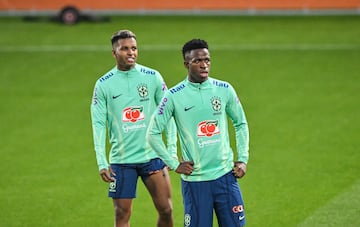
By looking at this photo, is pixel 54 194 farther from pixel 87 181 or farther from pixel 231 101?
pixel 231 101

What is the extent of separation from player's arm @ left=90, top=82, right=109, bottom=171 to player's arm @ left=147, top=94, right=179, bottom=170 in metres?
0.87

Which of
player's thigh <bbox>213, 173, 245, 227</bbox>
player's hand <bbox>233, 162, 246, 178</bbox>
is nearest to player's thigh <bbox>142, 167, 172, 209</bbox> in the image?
player's thigh <bbox>213, 173, 245, 227</bbox>

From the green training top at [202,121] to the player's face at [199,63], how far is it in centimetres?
13

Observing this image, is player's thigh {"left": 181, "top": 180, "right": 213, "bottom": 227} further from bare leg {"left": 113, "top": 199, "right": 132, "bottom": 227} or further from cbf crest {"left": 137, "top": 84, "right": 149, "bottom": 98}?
cbf crest {"left": 137, "top": 84, "right": 149, "bottom": 98}

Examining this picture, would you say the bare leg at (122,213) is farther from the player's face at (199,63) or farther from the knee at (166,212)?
the player's face at (199,63)

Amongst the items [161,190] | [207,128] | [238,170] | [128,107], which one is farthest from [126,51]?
[238,170]

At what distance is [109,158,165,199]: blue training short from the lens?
35.6 feet

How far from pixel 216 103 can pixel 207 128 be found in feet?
0.91

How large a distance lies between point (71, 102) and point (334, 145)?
6.42 metres

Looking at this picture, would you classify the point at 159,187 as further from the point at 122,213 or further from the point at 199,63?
the point at 199,63

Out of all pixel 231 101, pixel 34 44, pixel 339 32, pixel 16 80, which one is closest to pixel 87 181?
pixel 231 101

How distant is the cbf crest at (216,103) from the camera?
9703 millimetres

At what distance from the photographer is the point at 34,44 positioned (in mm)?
26156

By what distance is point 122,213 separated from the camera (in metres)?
10.9
